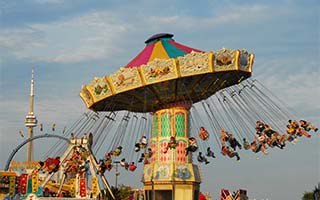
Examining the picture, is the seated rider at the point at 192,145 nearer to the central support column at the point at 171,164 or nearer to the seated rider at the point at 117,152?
the central support column at the point at 171,164

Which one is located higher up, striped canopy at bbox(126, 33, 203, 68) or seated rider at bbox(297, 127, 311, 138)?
striped canopy at bbox(126, 33, 203, 68)

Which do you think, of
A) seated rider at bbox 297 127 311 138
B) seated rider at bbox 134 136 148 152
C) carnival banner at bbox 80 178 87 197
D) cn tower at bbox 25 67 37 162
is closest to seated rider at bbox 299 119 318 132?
seated rider at bbox 297 127 311 138

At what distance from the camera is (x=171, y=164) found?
23547 mm

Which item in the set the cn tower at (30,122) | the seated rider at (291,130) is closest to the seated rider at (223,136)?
the seated rider at (291,130)

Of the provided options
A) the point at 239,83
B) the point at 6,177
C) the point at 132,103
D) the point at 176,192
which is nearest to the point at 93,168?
the point at 6,177

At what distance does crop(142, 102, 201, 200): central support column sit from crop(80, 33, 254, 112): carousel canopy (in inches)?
34.0

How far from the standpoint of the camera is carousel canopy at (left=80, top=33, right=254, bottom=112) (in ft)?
72.7

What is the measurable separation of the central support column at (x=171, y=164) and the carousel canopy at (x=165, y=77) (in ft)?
2.84

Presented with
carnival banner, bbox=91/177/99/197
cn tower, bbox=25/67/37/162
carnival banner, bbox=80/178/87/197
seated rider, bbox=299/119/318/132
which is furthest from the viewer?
cn tower, bbox=25/67/37/162

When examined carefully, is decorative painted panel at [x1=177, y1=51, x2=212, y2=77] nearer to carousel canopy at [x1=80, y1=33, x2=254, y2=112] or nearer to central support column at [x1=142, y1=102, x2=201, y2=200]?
carousel canopy at [x1=80, y1=33, x2=254, y2=112]

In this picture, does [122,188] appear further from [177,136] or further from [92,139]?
[177,136]

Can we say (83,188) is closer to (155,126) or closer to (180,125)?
(155,126)

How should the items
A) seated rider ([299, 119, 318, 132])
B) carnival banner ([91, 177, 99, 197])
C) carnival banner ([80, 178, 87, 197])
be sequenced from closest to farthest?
seated rider ([299, 119, 318, 132])
carnival banner ([80, 178, 87, 197])
carnival banner ([91, 177, 99, 197])

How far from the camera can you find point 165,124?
24.4 metres
